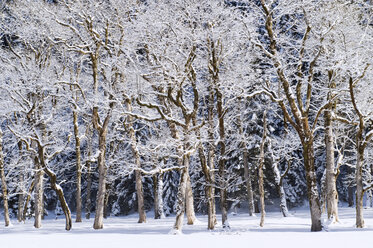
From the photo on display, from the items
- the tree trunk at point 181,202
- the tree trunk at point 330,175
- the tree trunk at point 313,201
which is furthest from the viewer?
the tree trunk at point 330,175

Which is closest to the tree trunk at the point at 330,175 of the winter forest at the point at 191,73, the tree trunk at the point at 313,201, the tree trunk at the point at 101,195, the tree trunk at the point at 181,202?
the winter forest at the point at 191,73

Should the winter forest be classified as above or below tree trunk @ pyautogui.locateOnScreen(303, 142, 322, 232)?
above

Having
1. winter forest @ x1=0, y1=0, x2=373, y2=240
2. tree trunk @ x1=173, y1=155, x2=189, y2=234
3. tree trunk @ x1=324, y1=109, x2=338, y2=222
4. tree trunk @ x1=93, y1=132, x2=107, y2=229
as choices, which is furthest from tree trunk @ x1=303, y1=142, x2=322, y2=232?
tree trunk @ x1=93, y1=132, x2=107, y2=229

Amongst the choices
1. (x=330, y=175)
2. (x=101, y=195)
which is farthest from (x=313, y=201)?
(x=101, y=195)

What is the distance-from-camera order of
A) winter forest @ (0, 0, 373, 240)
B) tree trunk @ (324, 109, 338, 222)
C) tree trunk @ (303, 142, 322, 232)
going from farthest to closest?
tree trunk @ (324, 109, 338, 222)
winter forest @ (0, 0, 373, 240)
tree trunk @ (303, 142, 322, 232)

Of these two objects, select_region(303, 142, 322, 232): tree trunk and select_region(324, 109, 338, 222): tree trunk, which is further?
select_region(324, 109, 338, 222): tree trunk

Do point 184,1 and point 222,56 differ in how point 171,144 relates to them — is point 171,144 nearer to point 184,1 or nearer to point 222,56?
point 222,56

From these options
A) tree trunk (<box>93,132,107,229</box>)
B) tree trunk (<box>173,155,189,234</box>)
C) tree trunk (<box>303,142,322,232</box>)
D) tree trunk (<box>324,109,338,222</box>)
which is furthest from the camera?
tree trunk (<box>93,132,107,229</box>)

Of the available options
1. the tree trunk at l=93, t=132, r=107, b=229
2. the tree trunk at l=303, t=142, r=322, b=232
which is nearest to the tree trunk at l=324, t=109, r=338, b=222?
the tree trunk at l=303, t=142, r=322, b=232

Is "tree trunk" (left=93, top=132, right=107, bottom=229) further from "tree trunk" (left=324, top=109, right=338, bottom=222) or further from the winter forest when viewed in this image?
"tree trunk" (left=324, top=109, right=338, bottom=222)

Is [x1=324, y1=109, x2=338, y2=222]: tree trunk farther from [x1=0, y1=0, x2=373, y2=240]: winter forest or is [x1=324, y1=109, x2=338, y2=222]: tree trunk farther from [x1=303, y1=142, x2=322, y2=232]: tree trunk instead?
[x1=303, y1=142, x2=322, y2=232]: tree trunk

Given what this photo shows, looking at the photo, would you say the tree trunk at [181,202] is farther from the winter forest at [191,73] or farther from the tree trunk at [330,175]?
the tree trunk at [330,175]

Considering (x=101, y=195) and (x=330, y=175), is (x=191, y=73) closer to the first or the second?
(x=101, y=195)

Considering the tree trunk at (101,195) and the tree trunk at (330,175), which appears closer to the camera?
the tree trunk at (330,175)
